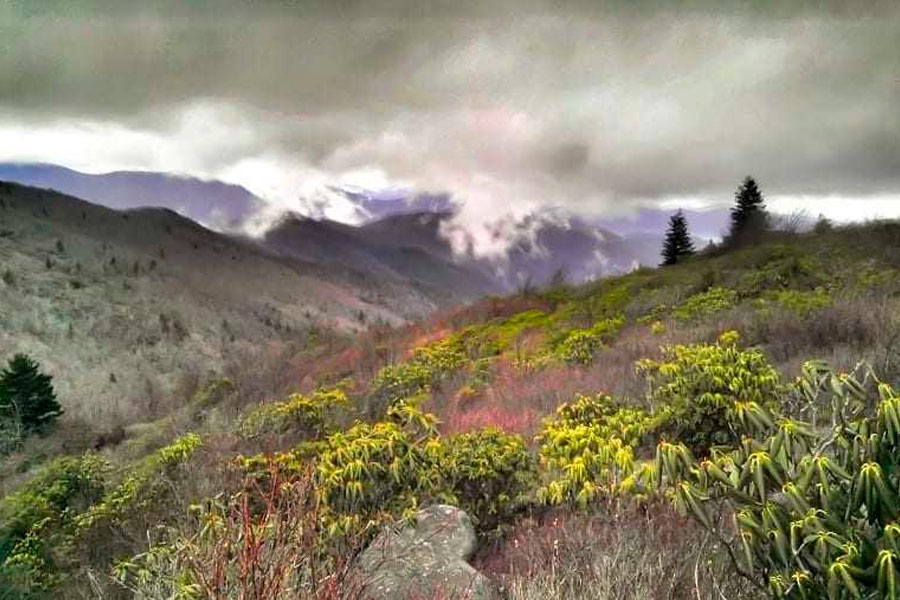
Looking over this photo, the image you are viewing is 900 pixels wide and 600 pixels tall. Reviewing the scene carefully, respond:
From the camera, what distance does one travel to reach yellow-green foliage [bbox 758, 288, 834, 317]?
10109 mm

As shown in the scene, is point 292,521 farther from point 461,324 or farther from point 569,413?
point 461,324

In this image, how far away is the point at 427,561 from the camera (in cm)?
402

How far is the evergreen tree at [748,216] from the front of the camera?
24594mm

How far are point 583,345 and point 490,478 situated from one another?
6987 mm

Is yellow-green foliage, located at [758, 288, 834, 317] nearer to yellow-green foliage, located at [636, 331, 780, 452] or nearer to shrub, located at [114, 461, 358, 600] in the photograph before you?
yellow-green foliage, located at [636, 331, 780, 452]

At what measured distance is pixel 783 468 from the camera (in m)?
2.49

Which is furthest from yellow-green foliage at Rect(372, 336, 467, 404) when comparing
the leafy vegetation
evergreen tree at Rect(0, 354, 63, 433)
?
evergreen tree at Rect(0, 354, 63, 433)

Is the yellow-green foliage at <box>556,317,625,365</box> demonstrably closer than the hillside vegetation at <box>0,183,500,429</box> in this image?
Yes

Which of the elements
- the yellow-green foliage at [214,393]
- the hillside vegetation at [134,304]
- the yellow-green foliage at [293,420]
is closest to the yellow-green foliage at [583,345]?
the yellow-green foliage at [293,420]

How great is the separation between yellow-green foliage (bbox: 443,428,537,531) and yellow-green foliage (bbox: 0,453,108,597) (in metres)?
4.05

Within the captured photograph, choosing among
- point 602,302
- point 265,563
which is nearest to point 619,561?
point 265,563

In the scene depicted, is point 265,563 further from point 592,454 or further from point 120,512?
point 120,512

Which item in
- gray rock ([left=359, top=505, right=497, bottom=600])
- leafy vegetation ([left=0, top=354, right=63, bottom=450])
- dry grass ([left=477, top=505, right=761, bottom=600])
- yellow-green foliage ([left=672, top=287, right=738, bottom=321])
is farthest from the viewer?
leafy vegetation ([left=0, top=354, right=63, bottom=450])

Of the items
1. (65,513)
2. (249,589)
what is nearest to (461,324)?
(65,513)
